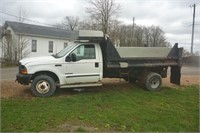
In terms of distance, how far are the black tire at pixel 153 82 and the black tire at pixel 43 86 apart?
3.93 m

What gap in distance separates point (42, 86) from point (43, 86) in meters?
0.03

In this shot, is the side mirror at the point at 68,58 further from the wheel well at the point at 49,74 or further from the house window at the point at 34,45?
the house window at the point at 34,45

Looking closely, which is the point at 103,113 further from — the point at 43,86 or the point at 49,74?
the point at 49,74

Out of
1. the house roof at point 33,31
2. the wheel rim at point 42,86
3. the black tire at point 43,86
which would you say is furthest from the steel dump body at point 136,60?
the house roof at point 33,31

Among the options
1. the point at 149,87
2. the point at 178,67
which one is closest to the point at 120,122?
the point at 149,87

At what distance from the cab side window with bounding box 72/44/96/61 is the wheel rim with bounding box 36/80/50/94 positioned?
1.43 metres

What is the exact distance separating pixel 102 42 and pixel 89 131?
4819 millimetres

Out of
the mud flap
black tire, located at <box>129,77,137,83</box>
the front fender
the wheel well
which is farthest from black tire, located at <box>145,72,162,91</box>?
the wheel well

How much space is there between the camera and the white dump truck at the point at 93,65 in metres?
8.57

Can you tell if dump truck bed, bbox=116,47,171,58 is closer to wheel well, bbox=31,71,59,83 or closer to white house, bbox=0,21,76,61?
wheel well, bbox=31,71,59,83

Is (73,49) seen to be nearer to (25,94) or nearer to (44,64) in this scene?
(44,64)

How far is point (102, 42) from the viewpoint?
9.49m

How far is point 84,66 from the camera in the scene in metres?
9.02

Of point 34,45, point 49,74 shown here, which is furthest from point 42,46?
point 49,74
